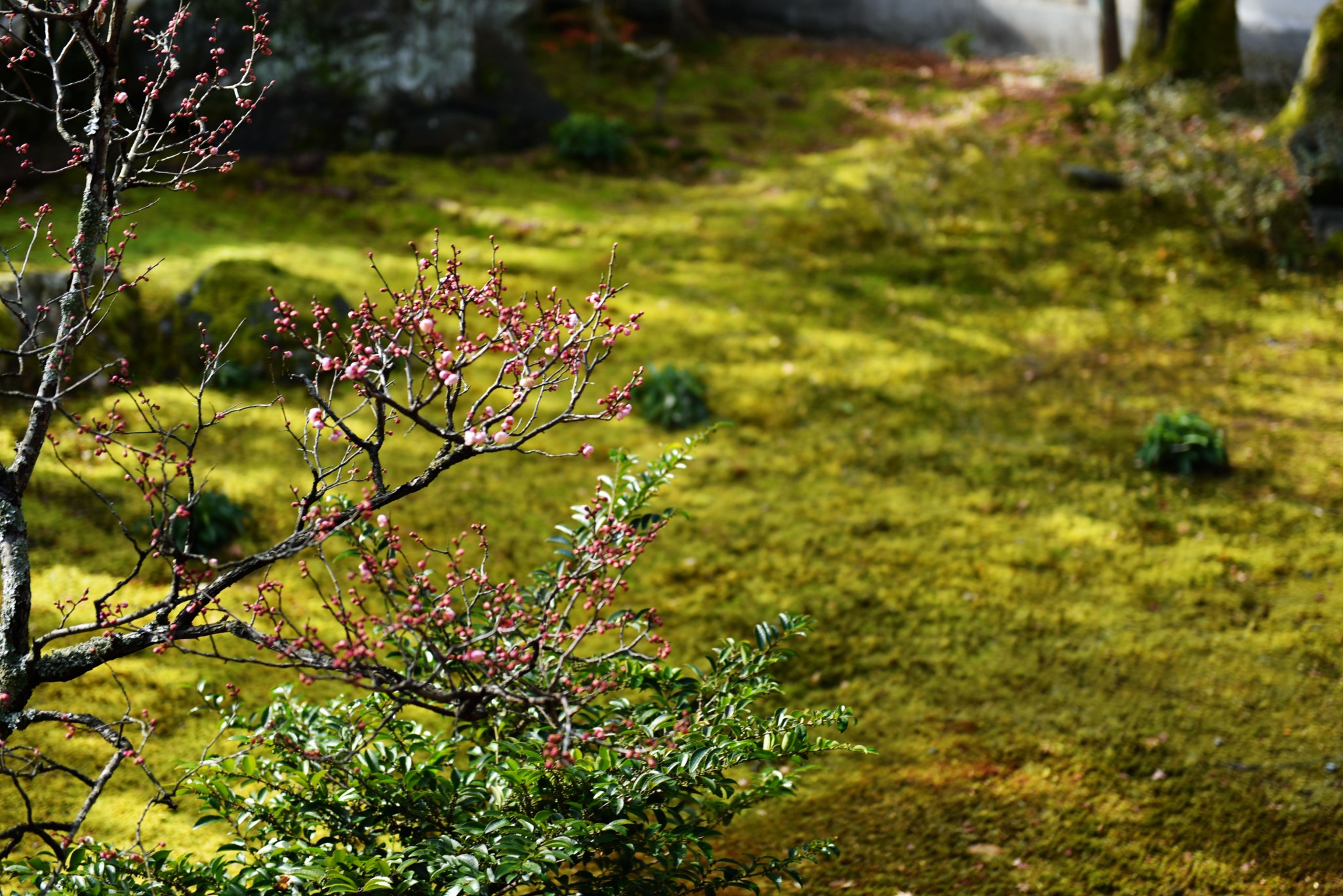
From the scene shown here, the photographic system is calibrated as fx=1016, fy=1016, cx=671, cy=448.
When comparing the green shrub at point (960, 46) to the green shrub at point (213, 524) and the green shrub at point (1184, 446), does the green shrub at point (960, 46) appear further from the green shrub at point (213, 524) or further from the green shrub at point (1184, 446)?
the green shrub at point (213, 524)

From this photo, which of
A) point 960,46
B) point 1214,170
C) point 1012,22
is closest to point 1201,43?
point 1214,170

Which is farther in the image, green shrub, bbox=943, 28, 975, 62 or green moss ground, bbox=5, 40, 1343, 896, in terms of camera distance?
green shrub, bbox=943, 28, 975, 62

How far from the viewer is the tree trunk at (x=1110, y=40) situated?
16328mm

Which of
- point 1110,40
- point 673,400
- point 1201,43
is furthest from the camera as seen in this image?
point 1110,40

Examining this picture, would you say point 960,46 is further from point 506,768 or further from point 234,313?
point 506,768

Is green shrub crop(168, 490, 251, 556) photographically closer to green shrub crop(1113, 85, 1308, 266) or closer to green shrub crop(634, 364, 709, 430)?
green shrub crop(634, 364, 709, 430)

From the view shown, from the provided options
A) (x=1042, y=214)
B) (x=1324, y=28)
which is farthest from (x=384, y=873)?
(x=1324, y=28)

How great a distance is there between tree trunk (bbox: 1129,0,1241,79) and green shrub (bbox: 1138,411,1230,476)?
8.01 m

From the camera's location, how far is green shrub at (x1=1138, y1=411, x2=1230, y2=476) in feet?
26.5

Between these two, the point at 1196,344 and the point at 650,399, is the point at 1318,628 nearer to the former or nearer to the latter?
the point at 1196,344

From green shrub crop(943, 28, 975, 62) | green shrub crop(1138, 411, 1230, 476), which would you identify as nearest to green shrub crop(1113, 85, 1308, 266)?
green shrub crop(1138, 411, 1230, 476)

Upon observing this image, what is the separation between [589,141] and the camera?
1455 centimetres

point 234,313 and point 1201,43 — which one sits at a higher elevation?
point 1201,43

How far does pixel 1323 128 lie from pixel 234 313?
11227 millimetres
